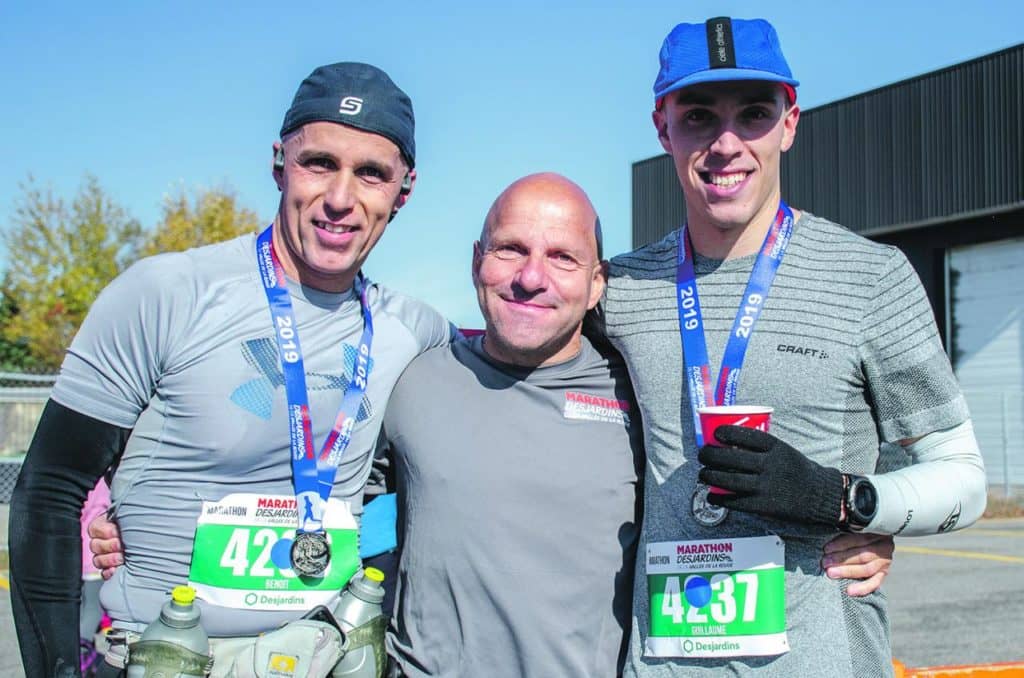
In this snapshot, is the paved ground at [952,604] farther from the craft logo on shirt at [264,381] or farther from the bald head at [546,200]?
the bald head at [546,200]

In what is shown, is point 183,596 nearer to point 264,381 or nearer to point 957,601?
point 264,381

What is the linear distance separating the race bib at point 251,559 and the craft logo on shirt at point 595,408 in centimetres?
89

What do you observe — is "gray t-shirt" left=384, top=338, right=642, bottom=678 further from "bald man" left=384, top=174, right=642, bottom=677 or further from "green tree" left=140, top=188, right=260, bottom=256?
"green tree" left=140, top=188, right=260, bottom=256

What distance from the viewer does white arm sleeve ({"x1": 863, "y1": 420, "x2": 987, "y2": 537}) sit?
253cm

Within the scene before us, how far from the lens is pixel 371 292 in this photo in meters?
3.58

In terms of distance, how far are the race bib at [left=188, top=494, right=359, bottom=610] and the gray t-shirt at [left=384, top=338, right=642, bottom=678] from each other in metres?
0.32

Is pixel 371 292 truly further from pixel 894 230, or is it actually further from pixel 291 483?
pixel 894 230

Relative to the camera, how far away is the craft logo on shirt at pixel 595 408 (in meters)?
3.15

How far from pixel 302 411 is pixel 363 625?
0.67 meters

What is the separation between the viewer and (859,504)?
8.21ft

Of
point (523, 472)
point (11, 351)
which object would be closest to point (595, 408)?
point (523, 472)

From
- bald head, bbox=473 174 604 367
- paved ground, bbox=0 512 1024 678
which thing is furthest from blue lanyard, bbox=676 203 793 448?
paved ground, bbox=0 512 1024 678

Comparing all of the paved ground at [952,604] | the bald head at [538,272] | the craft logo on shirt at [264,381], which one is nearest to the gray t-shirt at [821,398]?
the bald head at [538,272]

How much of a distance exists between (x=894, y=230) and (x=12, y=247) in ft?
82.3
